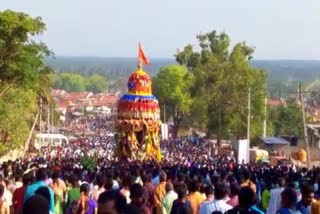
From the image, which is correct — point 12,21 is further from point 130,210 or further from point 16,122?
point 130,210

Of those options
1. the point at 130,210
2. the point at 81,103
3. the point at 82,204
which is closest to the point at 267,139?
the point at 82,204

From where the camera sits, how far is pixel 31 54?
122 ft

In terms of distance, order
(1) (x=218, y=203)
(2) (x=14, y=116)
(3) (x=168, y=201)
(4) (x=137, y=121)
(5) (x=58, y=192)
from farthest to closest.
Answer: (4) (x=137, y=121)
(2) (x=14, y=116)
(5) (x=58, y=192)
(3) (x=168, y=201)
(1) (x=218, y=203)

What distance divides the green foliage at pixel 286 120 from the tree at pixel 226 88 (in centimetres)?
1470

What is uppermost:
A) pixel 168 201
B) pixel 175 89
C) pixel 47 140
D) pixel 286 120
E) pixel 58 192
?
pixel 168 201

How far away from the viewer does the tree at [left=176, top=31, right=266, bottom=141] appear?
69.2m

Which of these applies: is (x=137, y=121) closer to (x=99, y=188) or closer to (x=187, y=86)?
(x=99, y=188)

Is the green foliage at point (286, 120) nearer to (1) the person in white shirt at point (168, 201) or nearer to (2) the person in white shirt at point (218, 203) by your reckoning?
(1) the person in white shirt at point (168, 201)

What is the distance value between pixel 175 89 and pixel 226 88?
1072cm

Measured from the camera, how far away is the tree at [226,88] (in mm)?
69188

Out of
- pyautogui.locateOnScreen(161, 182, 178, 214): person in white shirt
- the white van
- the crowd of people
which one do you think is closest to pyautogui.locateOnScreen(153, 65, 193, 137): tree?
the white van

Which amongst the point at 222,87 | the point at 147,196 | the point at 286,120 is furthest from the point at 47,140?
the point at 147,196

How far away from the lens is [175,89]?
264 ft

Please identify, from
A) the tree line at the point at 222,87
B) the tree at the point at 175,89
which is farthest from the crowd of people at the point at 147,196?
the tree at the point at 175,89
